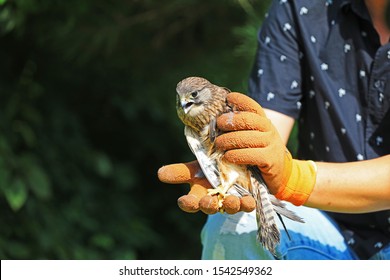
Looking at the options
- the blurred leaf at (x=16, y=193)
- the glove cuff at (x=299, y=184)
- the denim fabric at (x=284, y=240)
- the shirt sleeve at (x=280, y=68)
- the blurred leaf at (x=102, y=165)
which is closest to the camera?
the glove cuff at (x=299, y=184)

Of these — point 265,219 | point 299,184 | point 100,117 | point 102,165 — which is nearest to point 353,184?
point 299,184

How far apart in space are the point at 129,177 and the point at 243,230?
5.59 feet

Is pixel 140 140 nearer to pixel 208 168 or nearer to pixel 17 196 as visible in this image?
pixel 17 196

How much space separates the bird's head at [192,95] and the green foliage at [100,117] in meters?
1.29

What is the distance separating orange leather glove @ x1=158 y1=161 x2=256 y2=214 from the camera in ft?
4.96

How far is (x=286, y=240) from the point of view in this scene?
177cm

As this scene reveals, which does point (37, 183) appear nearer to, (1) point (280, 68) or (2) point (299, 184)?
(1) point (280, 68)

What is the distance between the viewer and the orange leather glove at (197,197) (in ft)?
4.96

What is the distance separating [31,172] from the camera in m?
2.92

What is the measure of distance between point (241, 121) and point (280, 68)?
412 millimetres

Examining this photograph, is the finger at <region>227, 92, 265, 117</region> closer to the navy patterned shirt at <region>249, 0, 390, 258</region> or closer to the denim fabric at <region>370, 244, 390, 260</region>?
the navy patterned shirt at <region>249, 0, 390, 258</region>

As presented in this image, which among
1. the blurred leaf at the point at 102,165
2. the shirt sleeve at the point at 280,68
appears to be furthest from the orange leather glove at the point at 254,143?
the blurred leaf at the point at 102,165

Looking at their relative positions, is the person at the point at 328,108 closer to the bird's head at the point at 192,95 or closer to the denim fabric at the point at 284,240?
the denim fabric at the point at 284,240

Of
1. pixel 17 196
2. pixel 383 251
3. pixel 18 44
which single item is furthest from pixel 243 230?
pixel 18 44
